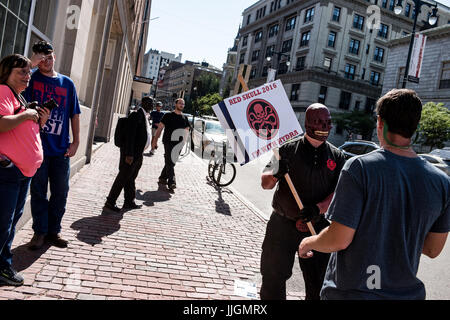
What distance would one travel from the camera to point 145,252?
453cm

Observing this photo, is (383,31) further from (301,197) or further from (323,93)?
(301,197)

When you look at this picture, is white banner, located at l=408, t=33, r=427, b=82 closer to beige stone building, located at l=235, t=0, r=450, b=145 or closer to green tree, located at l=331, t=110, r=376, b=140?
green tree, located at l=331, t=110, r=376, b=140

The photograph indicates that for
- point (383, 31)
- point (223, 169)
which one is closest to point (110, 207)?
point (223, 169)

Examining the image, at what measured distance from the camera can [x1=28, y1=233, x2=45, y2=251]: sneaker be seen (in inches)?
156

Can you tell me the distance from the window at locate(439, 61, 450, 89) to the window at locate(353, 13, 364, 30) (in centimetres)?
2023

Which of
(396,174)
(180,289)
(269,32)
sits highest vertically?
(269,32)

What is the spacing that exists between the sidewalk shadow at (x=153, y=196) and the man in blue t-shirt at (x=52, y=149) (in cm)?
280

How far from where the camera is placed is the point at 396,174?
5.69 feet

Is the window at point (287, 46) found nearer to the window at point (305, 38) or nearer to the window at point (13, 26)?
the window at point (305, 38)

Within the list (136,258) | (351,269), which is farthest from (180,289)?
(351,269)

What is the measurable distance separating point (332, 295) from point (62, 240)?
3.46m

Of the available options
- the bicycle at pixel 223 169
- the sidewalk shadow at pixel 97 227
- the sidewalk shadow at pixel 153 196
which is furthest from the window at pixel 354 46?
the sidewalk shadow at pixel 97 227

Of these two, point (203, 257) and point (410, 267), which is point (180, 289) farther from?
point (410, 267)

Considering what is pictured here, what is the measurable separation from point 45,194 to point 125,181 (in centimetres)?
219
